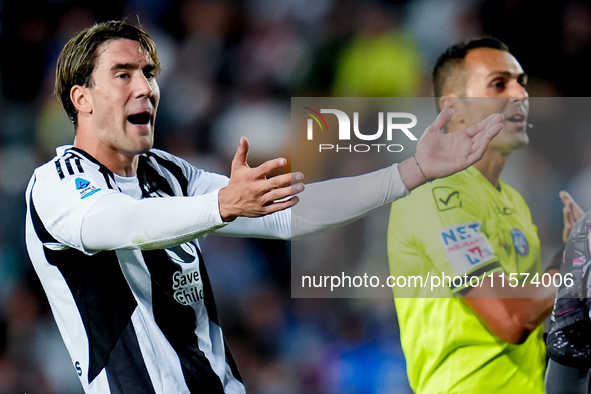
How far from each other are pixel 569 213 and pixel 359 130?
1121 millimetres

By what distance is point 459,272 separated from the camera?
2.53 m

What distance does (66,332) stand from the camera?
198cm

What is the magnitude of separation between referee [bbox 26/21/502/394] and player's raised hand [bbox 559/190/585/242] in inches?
41.1

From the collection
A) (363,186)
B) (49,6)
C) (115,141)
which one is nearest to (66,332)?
(115,141)

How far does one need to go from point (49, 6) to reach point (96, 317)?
2847 millimetres

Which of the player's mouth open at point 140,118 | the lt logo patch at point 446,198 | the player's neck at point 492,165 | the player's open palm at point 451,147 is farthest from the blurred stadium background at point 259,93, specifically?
the player's mouth open at point 140,118

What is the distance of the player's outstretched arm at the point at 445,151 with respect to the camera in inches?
77.4

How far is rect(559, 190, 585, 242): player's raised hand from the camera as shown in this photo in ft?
8.98

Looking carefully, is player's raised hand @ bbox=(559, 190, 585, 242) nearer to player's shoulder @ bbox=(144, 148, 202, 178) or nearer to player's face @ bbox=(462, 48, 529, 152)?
player's face @ bbox=(462, 48, 529, 152)

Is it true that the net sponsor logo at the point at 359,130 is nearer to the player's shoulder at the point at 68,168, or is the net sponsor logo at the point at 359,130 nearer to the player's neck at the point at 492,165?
the player's neck at the point at 492,165

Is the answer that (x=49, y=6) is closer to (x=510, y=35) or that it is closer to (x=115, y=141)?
(x=115, y=141)

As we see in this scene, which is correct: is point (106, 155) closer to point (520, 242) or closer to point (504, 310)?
point (504, 310)

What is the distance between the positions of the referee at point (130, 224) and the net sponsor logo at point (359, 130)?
2.42 ft

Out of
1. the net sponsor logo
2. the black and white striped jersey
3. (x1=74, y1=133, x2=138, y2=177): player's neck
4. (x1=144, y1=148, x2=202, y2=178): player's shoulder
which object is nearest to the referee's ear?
the net sponsor logo
